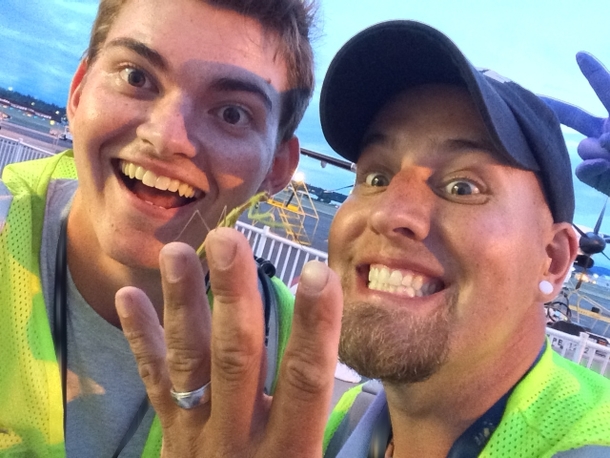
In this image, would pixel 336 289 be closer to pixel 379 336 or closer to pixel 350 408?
pixel 379 336

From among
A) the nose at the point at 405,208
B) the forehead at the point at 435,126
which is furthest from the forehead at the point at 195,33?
the nose at the point at 405,208

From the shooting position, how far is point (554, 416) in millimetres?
1011

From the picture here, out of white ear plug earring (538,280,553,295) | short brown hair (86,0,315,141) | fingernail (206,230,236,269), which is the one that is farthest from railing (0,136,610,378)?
fingernail (206,230,236,269)

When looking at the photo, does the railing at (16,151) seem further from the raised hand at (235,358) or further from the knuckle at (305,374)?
the knuckle at (305,374)

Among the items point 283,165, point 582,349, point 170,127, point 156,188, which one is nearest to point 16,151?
point 283,165

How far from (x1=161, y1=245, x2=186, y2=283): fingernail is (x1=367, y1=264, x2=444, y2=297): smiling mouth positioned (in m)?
0.66

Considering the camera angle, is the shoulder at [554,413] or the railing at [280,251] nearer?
the shoulder at [554,413]

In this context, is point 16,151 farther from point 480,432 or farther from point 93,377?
point 480,432

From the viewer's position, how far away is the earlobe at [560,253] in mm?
1271

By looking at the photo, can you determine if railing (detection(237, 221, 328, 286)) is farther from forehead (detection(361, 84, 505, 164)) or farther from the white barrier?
forehead (detection(361, 84, 505, 164))

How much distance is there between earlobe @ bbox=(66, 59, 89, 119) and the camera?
5.10ft

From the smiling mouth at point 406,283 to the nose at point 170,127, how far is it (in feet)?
2.11

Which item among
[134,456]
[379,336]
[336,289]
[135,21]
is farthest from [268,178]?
[336,289]

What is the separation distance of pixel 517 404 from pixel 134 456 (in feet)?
3.71
